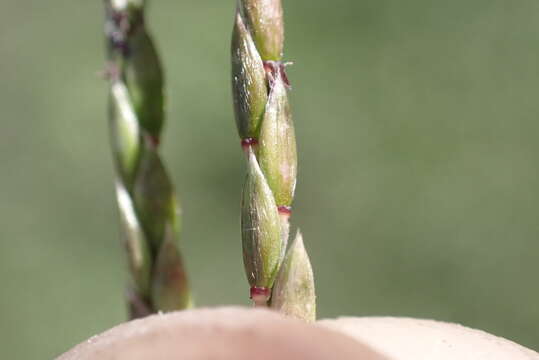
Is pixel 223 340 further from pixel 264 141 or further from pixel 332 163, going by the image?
pixel 332 163

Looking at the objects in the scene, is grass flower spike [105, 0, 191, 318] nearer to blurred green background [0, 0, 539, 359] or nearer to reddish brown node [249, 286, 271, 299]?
reddish brown node [249, 286, 271, 299]

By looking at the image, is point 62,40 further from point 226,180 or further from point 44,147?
point 226,180

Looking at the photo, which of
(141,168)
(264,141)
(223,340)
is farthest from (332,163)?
(223,340)

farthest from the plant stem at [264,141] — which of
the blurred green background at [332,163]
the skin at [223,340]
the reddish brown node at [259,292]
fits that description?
the blurred green background at [332,163]

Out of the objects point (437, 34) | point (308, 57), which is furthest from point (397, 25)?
point (308, 57)

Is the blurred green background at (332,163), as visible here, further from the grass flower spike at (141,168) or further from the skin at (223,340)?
the skin at (223,340)
